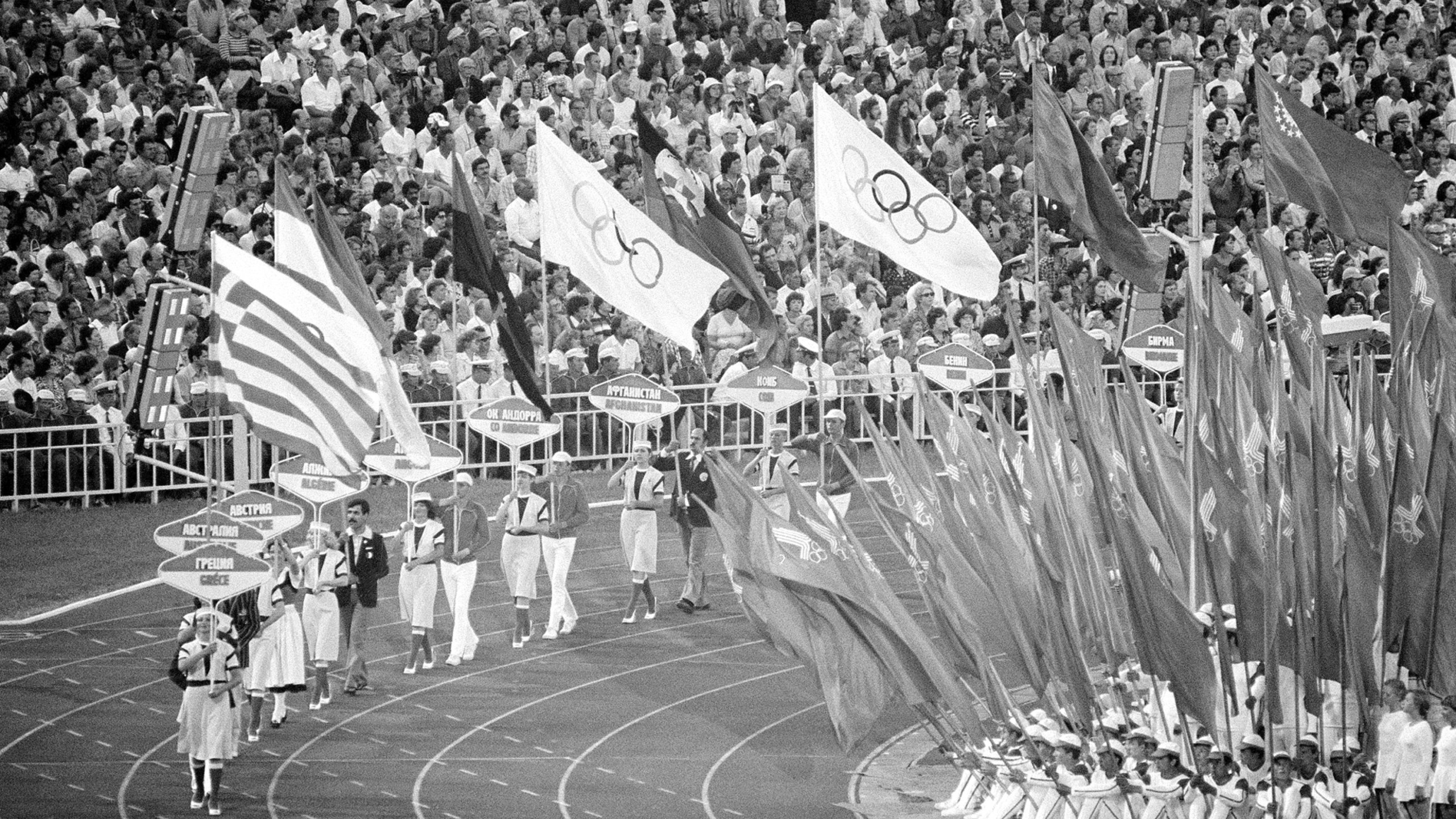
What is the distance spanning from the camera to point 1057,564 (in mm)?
18016

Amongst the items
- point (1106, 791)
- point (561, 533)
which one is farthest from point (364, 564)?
point (1106, 791)

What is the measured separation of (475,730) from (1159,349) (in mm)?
7879

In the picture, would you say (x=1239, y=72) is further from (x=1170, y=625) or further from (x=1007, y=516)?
(x=1170, y=625)

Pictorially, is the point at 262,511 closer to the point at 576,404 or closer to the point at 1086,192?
the point at 1086,192

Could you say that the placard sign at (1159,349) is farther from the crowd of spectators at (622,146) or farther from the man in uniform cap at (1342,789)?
the man in uniform cap at (1342,789)

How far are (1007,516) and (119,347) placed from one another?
1001cm

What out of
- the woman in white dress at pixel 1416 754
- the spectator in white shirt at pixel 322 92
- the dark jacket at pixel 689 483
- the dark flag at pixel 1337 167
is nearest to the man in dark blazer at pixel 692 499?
the dark jacket at pixel 689 483

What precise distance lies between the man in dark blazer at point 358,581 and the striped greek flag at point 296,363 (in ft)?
15.6

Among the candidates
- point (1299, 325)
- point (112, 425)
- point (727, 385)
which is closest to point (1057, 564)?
point (1299, 325)

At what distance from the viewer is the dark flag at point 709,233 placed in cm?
2312

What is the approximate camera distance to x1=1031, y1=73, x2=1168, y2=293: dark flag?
69.4 feet

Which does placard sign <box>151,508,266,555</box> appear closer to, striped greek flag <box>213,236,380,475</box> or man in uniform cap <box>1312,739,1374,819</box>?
striped greek flag <box>213,236,380,475</box>

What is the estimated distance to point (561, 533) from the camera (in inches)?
903

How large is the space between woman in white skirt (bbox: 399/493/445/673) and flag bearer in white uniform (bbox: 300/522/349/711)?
883 millimetres
